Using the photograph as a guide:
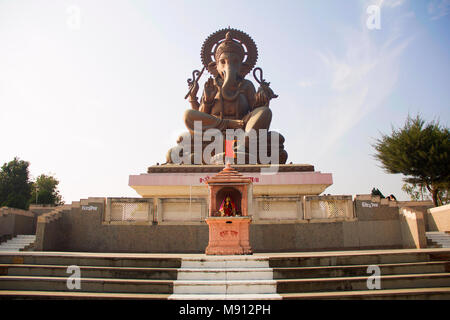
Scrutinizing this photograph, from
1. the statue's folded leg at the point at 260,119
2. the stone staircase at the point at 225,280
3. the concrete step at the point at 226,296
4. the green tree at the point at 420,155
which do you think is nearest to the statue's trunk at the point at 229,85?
the statue's folded leg at the point at 260,119

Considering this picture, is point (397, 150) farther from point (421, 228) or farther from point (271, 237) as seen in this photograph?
point (271, 237)

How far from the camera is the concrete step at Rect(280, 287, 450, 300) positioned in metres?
5.09

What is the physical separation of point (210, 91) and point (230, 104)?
53.3 inches

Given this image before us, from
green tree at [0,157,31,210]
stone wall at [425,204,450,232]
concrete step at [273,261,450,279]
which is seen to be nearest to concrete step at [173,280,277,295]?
concrete step at [273,261,450,279]

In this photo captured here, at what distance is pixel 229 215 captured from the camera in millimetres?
7875

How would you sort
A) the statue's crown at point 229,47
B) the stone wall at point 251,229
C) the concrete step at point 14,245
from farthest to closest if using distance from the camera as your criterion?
the statue's crown at point 229,47, the concrete step at point 14,245, the stone wall at point 251,229

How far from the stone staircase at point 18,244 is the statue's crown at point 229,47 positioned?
13.4m

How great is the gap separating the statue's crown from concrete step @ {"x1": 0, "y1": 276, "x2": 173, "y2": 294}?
16.0 m

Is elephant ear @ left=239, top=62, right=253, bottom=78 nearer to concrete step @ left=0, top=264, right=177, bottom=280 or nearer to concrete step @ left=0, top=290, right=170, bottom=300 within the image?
concrete step @ left=0, top=264, right=177, bottom=280

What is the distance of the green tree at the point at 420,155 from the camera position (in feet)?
58.1

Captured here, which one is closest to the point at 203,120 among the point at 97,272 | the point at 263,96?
the point at 263,96

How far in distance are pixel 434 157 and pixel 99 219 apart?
53.7ft

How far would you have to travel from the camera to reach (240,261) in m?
6.36

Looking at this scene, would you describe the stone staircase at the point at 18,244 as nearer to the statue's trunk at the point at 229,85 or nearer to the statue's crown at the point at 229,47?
the statue's trunk at the point at 229,85
